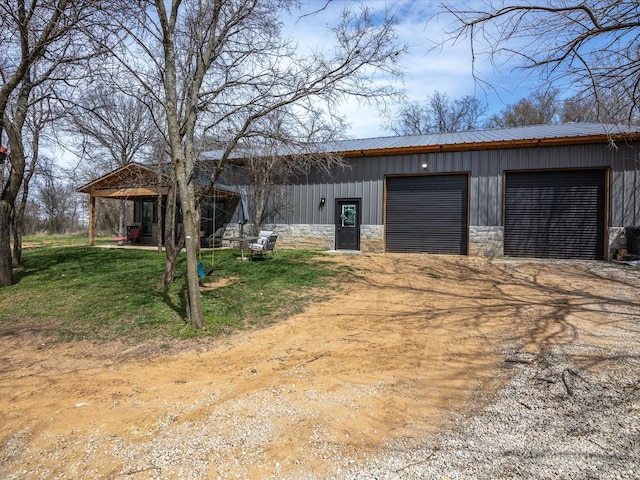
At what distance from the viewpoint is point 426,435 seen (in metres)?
2.56

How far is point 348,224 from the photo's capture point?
47.1ft

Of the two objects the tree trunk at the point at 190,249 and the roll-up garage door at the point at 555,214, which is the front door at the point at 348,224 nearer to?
the roll-up garage door at the point at 555,214

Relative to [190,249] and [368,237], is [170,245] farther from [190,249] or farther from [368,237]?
[368,237]

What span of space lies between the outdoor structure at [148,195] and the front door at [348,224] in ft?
15.0

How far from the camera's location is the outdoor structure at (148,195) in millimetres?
13609

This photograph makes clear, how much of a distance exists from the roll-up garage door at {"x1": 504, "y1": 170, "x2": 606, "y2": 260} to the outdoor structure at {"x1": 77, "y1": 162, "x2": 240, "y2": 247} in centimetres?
1035

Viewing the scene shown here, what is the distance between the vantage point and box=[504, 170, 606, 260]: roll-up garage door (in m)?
11.6

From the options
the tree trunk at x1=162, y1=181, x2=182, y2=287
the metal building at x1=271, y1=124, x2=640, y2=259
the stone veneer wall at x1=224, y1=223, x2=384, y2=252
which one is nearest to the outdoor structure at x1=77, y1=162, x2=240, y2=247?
the stone veneer wall at x1=224, y1=223, x2=384, y2=252

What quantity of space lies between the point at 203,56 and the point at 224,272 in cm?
508

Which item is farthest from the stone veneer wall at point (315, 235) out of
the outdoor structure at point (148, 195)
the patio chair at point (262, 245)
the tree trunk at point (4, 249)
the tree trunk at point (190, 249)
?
the tree trunk at point (190, 249)

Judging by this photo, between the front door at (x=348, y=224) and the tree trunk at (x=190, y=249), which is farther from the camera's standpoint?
the front door at (x=348, y=224)

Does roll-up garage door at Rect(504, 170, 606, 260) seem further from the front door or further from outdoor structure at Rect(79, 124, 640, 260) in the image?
the front door

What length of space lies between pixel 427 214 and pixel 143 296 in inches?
392

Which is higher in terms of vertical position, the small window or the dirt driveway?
the small window
